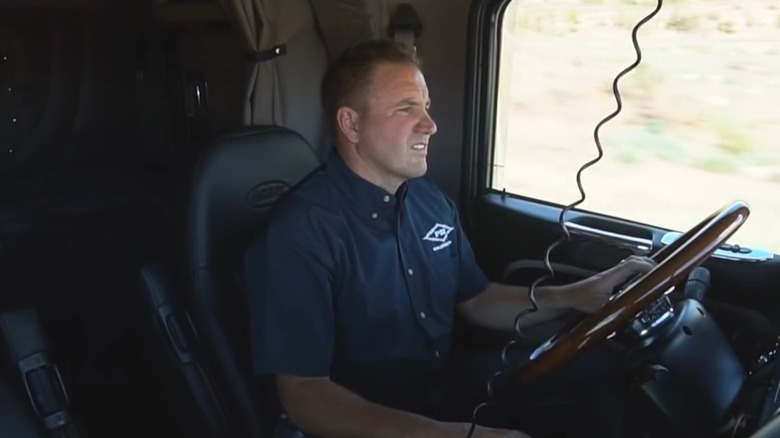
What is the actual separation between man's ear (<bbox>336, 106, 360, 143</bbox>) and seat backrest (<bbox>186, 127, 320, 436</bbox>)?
0.68 feet

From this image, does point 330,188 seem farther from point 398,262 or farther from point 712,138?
point 712,138

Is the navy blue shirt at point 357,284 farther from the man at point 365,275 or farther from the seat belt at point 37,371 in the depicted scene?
the seat belt at point 37,371

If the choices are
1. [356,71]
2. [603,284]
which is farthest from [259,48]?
[603,284]

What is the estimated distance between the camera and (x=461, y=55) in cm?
238

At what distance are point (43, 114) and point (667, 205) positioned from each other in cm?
245

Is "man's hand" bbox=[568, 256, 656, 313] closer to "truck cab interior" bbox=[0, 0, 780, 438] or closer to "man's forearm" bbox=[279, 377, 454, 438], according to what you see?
"truck cab interior" bbox=[0, 0, 780, 438]

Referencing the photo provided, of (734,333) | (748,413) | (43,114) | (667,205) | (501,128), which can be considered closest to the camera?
Result: (748,413)

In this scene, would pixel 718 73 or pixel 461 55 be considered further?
pixel 461 55

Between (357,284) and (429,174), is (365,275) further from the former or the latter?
(429,174)

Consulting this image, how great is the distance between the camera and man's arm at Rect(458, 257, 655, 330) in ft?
5.11

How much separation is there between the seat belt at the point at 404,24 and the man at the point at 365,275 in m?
0.69

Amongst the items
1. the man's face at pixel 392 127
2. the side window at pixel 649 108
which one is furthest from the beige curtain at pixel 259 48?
the man's face at pixel 392 127

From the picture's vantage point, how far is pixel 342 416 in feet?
4.61

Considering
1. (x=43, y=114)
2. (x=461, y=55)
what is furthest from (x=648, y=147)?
(x=43, y=114)
